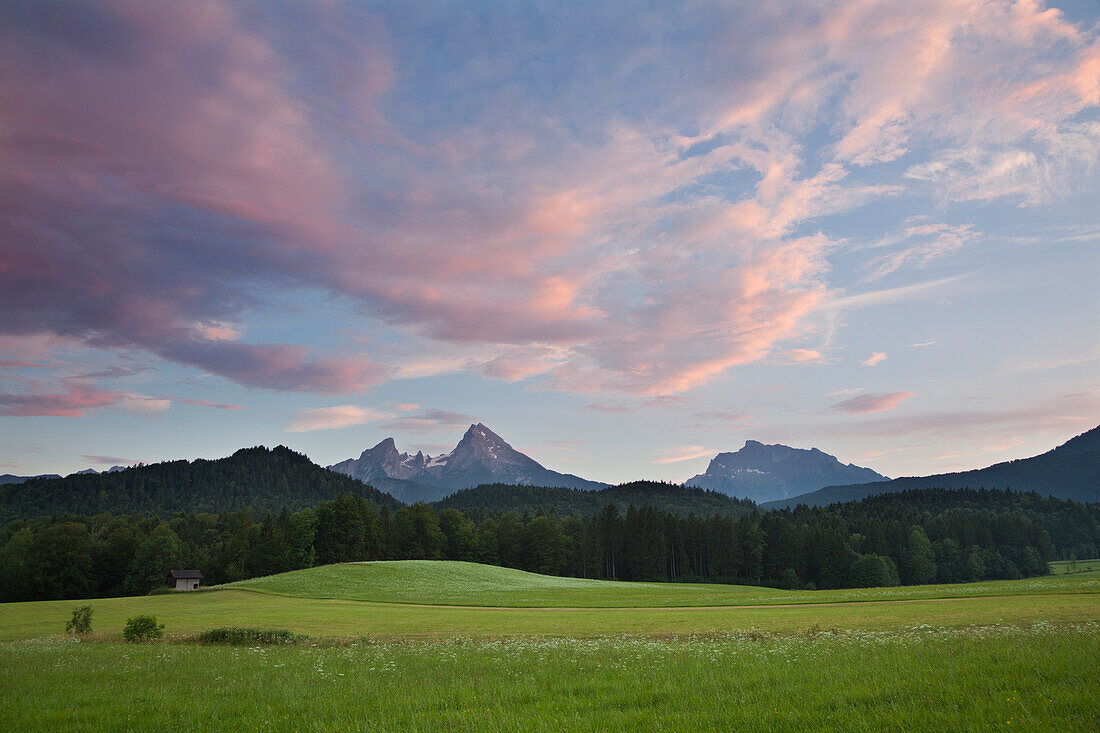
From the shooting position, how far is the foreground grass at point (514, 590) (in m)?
55.0

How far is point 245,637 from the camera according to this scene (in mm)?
28500

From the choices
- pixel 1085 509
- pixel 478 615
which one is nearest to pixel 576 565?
pixel 478 615

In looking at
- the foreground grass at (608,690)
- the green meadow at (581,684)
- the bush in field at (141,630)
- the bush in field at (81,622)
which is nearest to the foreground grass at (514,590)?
the green meadow at (581,684)

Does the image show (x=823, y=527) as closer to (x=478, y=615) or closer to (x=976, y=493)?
(x=976, y=493)

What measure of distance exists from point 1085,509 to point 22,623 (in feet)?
743

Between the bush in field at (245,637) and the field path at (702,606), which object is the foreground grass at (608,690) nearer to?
the bush in field at (245,637)

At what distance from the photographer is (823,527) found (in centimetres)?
13050

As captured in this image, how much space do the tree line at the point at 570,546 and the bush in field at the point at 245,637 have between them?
9306cm

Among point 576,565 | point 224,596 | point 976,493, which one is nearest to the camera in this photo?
point 224,596

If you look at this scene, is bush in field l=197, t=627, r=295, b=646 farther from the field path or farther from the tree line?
the tree line

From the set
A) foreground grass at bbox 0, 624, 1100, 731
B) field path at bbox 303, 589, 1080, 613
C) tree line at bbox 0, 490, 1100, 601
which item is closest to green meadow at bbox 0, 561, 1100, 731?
foreground grass at bbox 0, 624, 1100, 731

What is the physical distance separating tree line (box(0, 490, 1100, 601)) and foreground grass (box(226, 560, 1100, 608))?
33.2 metres

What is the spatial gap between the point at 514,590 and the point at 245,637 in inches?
2133

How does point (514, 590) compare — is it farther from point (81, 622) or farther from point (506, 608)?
point (81, 622)
